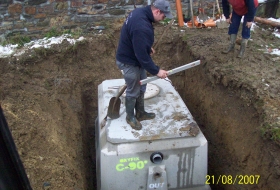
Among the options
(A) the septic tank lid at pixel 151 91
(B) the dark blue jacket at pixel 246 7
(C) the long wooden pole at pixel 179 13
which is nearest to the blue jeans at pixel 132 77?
(A) the septic tank lid at pixel 151 91

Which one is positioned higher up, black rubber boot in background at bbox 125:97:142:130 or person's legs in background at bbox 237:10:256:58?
person's legs in background at bbox 237:10:256:58

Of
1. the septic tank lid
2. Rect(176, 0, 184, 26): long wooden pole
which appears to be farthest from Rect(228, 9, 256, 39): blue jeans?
Rect(176, 0, 184, 26): long wooden pole

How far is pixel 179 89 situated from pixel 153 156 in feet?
9.84

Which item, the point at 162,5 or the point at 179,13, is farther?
the point at 179,13

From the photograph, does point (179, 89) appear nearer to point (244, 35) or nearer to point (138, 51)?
point (244, 35)

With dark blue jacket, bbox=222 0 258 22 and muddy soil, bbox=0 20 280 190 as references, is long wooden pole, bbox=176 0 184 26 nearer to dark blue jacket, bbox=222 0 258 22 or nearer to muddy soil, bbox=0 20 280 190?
muddy soil, bbox=0 20 280 190

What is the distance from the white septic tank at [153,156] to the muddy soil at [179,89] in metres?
0.50

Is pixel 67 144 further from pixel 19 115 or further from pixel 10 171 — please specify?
pixel 10 171

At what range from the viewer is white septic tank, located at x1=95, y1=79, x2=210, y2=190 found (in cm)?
364

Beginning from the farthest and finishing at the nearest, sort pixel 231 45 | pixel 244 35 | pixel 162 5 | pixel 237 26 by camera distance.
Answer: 1. pixel 231 45
2. pixel 237 26
3. pixel 244 35
4. pixel 162 5

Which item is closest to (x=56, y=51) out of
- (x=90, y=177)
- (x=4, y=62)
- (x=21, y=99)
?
(x=4, y=62)

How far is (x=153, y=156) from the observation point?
143 inches

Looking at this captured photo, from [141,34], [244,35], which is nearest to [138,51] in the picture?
[141,34]
